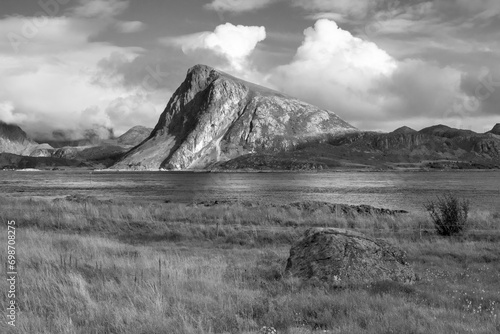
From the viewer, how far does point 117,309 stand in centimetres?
849

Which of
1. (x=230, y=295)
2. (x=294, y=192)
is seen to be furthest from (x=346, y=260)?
(x=294, y=192)

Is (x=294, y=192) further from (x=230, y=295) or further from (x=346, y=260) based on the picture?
(x=230, y=295)

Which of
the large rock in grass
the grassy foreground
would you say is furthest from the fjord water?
the large rock in grass

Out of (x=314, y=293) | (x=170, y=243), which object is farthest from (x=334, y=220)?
(x=314, y=293)

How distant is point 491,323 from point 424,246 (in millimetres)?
12388

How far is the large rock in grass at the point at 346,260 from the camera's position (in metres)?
12.1

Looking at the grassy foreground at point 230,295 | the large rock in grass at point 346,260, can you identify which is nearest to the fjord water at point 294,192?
the grassy foreground at point 230,295

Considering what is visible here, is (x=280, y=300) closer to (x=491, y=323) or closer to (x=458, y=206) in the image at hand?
(x=491, y=323)

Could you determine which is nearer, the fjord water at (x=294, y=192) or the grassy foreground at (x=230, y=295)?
the grassy foreground at (x=230, y=295)

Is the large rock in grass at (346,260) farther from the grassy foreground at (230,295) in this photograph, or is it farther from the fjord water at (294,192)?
the fjord water at (294,192)

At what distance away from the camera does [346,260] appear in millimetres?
12469

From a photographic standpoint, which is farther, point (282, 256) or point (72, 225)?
point (72, 225)

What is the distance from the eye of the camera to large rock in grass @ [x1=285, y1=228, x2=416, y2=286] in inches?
477

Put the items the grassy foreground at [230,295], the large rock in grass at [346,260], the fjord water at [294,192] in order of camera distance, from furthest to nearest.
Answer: the fjord water at [294,192] < the large rock in grass at [346,260] < the grassy foreground at [230,295]
